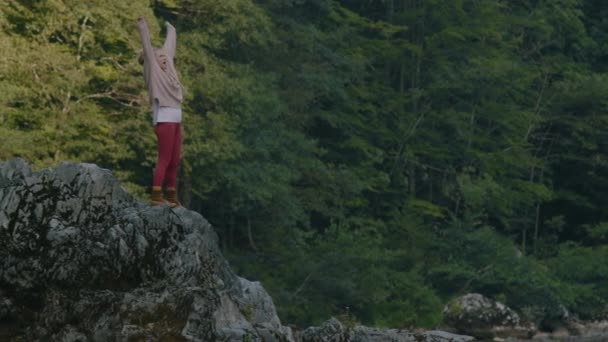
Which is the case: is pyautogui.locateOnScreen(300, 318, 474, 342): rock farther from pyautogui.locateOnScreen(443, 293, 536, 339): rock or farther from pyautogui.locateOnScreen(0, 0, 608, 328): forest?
pyautogui.locateOnScreen(443, 293, 536, 339): rock

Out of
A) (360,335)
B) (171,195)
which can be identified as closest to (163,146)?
(171,195)

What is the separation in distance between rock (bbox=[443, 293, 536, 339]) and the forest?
1.93 ft

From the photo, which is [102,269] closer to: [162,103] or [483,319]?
[162,103]

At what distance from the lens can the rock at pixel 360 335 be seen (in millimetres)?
10883

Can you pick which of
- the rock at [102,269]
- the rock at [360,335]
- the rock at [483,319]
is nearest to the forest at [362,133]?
the rock at [483,319]

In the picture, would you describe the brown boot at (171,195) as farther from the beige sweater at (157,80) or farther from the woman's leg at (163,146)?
the beige sweater at (157,80)

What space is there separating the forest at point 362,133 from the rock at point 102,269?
1067 cm

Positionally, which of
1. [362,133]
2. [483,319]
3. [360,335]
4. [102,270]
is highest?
[102,270]

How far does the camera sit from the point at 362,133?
122ft

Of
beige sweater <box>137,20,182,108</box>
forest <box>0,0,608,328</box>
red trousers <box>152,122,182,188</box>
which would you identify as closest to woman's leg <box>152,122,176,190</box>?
red trousers <box>152,122,182,188</box>

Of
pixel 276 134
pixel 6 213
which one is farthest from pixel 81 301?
pixel 276 134

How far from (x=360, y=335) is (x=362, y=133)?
84.4 feet

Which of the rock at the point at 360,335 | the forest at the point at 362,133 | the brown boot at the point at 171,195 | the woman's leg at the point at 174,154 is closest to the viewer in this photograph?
the woman's leg at the point at 174,154

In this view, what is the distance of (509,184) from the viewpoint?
38750 millimetres
